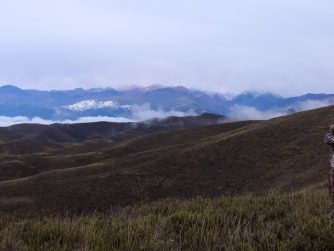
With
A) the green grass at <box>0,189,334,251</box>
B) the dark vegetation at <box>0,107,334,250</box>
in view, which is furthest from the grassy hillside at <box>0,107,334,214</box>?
the green grass at <box>0,189,334,251</box>

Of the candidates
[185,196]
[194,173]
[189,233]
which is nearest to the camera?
[189,233]

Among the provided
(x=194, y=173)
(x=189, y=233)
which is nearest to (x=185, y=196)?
(x=194, y=173)

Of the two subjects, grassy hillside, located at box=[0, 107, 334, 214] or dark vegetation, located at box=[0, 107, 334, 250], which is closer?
dark vegetation, located at box=[0, 107, 334, 250]

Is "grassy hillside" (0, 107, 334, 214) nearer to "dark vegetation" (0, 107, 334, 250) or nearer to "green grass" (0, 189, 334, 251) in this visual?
"dark vegetation" (0, 107, 334, 250)

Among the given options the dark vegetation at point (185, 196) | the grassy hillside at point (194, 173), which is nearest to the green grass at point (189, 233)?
the dark vegetation at point (185, 196)

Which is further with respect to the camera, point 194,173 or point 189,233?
point 194,173

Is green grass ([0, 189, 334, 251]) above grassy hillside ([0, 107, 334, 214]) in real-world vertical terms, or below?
above

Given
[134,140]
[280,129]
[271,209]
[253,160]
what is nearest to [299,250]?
[271,209]

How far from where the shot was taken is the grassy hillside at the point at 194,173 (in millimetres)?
39844

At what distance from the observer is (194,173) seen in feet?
158

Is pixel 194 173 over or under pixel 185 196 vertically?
over

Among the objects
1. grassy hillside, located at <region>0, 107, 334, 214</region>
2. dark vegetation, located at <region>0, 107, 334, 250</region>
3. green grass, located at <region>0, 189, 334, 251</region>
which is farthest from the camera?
grassy hillside, located at <region>0, 107, 334, 214</region>

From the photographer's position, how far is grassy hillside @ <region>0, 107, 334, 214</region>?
39844mm

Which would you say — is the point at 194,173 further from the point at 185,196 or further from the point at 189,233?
the point at 189,233
